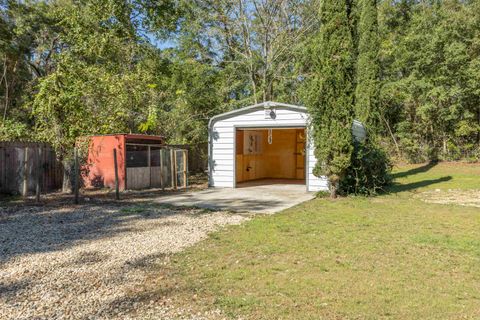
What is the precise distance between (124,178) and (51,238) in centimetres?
610

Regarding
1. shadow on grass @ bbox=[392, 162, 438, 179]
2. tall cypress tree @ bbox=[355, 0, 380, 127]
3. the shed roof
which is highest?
tall cypress tree @ bbox=[355, 0, 380, 127]

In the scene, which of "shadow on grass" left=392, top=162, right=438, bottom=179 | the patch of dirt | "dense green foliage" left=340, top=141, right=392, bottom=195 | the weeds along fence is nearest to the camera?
the patch of dirt

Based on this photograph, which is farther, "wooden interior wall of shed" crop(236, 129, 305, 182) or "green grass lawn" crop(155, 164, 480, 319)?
"wooden interior wall of shed" crop(236, 129, 305, 182)

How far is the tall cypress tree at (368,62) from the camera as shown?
13.6m

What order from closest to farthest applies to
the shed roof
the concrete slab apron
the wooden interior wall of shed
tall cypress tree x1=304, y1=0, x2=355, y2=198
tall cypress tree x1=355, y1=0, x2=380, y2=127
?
the concrete slab apron < tall cypress tree x1=304, y1=0, x2=355, y2=198 < the shed roof < tall cypress tree x1=355, y1=0, x2=380, y2=127 < the wooden interior wall of shed

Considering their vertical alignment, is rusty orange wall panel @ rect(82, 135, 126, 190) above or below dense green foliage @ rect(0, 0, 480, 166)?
below

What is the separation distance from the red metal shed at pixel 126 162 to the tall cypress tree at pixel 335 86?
16.7ft

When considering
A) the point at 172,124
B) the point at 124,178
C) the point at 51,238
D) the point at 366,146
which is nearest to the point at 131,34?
the point at 172,124

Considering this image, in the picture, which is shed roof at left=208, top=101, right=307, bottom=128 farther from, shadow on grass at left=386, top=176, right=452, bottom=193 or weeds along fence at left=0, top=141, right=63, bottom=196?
weeds along fence at left=0, top=141, right=63, bottom=196

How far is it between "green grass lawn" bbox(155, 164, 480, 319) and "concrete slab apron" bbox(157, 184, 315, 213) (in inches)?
56.1

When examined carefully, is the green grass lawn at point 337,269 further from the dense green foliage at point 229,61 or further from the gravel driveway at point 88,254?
the dense green foliage at point 229,61

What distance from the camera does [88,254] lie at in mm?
4562

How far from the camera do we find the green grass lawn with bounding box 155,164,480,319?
302cm

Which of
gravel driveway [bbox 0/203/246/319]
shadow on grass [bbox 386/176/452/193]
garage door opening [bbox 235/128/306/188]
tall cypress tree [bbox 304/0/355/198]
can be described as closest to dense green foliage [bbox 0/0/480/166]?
shadow on grass [bbox 386/176/452/193]
